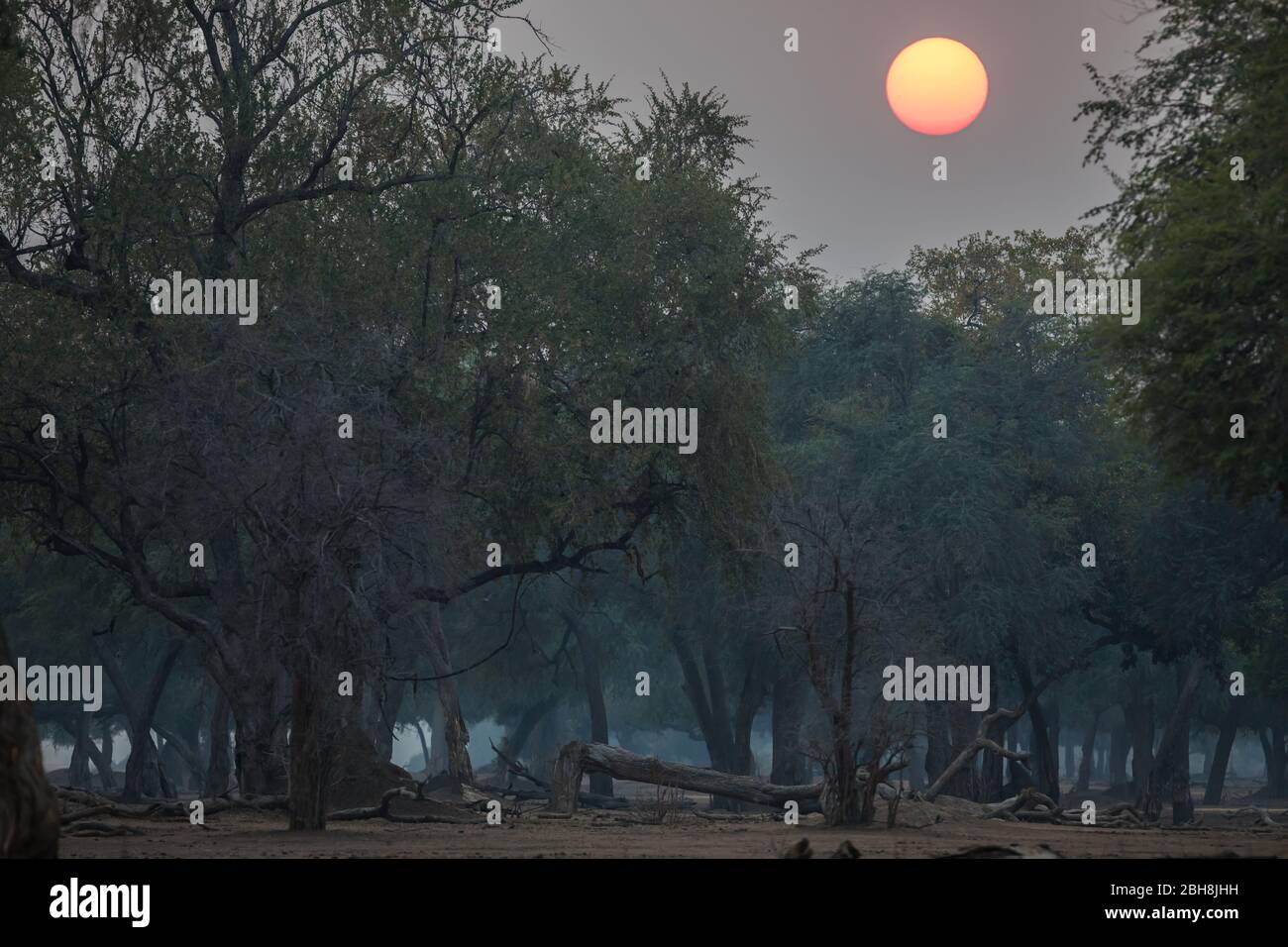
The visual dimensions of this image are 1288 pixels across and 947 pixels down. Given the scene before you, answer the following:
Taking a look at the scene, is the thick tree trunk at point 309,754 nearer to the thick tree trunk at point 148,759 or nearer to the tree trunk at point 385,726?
the tree trunk at point 385,726

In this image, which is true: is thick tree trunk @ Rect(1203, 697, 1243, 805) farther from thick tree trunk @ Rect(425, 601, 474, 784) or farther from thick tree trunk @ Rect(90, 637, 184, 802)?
thick tree trunk @ Rect(90, 637, 184, 802)

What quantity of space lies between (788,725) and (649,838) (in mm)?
24732

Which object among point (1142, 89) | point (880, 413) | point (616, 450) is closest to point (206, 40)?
point (616, 450)

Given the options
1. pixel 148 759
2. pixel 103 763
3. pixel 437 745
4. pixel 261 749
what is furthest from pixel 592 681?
pixel 261 749

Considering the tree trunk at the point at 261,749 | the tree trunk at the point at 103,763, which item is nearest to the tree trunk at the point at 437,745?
the tree trunk at the point at 103,763

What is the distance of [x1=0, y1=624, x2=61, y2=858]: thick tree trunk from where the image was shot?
11211 millimetres

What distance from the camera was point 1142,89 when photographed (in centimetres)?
2478

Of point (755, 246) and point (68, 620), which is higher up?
point (755, 246)

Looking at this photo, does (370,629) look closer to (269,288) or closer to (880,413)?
(269,288)

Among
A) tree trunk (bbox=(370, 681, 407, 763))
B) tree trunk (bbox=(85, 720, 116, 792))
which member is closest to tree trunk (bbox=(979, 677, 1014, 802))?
tree trunk (bbox=(370, 681, 407, 763))

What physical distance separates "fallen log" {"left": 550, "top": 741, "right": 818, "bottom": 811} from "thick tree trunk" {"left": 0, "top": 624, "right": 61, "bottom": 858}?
1901 centimetres
